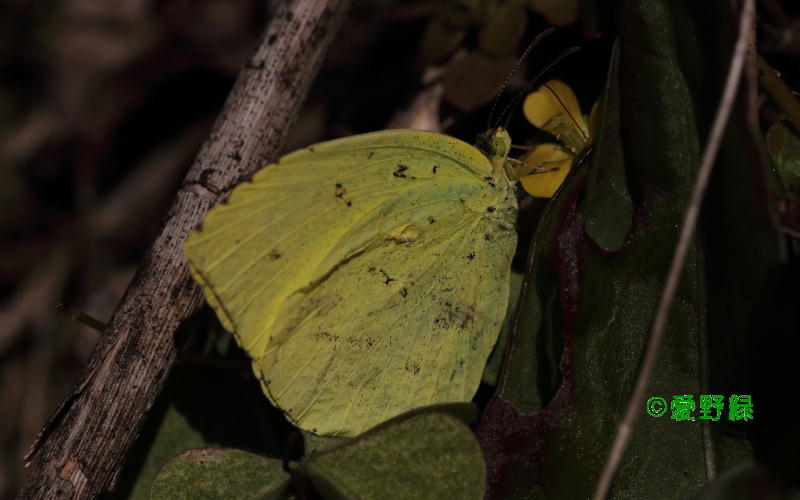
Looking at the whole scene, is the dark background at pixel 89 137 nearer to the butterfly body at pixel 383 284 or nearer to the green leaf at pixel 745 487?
the butterfly body at pixel 383 284

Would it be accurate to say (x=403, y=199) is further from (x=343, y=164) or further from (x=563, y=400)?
(x=563, y=400)

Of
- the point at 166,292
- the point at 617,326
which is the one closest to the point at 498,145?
the point at 617,326

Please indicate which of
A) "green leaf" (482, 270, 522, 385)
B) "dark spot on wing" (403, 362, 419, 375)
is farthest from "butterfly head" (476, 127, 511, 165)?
"dark spot on wing" (403, 362, 419, 375)

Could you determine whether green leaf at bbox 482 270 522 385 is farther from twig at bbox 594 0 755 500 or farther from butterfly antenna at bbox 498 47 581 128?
twig at bbox 594 0 755 500

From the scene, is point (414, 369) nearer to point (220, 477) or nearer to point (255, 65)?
point (220, 477)

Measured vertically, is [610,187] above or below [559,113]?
below
